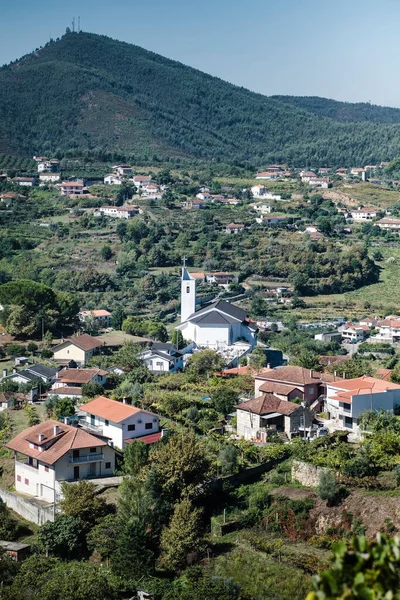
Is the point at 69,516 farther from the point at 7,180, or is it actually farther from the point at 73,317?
the point at 7,180

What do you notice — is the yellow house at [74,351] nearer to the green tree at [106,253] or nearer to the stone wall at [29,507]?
the stone wall at [29,507]

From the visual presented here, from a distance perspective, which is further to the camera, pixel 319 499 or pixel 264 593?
pixel 319 499

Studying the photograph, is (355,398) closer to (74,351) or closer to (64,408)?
(64,408)

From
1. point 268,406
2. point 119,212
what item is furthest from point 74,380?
point 119,212

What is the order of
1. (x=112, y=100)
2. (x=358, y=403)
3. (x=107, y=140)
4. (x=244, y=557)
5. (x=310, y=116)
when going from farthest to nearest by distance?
(x=310, y=116) → (x=112, y=100) → (x=107, y=140) → (x=358, y=403) → (x=244, y=557)

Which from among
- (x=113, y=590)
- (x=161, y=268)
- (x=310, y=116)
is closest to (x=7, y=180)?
(x=161, y=268)

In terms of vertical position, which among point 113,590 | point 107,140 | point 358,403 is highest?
point 107,140

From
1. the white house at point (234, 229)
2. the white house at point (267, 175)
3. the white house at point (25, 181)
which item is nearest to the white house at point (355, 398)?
the white house at point (234, 229)

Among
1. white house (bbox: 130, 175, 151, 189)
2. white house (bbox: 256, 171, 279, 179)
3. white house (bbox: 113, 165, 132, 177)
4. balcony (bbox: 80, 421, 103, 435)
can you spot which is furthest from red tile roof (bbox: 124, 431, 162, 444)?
white house (bbox: 256, 171, 279, 179)
